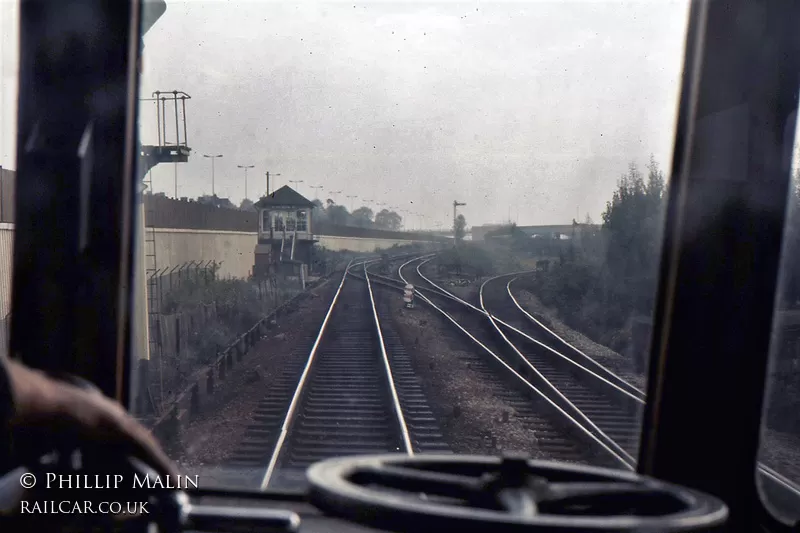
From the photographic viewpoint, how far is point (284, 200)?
8305 millimetres

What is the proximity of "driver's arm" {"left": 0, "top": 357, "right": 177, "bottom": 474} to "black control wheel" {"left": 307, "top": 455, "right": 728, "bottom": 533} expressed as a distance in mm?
385

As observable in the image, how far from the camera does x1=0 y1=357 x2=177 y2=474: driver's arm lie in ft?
4.08

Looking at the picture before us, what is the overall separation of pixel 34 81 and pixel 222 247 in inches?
350

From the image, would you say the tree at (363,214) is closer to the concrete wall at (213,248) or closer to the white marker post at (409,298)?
the concrete wall at (213,248)

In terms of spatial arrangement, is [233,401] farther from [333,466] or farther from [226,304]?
[333,466]

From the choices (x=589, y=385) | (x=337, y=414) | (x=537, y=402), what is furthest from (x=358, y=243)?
(x=337, y=414)

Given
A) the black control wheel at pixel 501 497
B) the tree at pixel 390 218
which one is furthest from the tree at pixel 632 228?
the black control wheel at pixel 501 497

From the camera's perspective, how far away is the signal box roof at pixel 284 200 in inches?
304

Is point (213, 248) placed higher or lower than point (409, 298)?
higher

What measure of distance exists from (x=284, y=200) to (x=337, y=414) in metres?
2.53

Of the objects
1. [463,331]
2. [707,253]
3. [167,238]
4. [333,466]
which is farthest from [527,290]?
[333,466]

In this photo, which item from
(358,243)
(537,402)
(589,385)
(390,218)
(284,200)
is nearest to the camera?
(537,402)

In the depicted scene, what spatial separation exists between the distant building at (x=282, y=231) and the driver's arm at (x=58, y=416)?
16.8 ft

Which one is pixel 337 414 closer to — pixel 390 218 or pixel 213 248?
pixel 390 218
